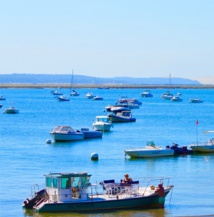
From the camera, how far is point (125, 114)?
126m

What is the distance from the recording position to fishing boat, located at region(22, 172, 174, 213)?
43.6m

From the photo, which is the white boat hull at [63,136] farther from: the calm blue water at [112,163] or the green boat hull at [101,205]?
Answer: the green boat hull at [101,205]

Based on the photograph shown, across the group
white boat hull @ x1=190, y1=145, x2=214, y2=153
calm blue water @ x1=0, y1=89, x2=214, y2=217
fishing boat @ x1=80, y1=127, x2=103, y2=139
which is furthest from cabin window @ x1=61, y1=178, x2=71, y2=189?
fishing boat @ x1=80, y1=127, x2=103, y2=139

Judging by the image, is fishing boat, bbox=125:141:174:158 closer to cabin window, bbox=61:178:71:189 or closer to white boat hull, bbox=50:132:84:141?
white boat hull, bbox=50:132:84:141

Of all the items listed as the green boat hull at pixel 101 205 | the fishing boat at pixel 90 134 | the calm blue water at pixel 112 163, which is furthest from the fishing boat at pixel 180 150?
the green boat hull at pixel 101 205

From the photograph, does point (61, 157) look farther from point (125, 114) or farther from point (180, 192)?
point (125, 114)

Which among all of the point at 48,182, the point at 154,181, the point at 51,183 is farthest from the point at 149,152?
the point at 51,183

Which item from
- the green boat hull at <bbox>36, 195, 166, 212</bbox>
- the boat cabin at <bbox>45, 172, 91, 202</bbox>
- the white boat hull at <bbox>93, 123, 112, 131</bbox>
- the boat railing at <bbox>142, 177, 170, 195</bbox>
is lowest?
the white boat hull at <bbox>93, 123, 112, 131</bbox>

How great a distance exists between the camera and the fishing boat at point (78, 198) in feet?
143

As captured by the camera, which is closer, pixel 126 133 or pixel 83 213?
pixel 83 213

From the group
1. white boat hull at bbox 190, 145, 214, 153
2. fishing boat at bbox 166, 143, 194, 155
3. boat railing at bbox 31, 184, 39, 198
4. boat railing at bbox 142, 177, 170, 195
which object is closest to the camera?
boat railing at bbox 31, 184, 39, 198

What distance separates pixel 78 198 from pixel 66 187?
0.93 meters

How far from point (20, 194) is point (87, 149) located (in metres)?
30.0

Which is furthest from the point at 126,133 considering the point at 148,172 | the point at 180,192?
the point at 180,192
